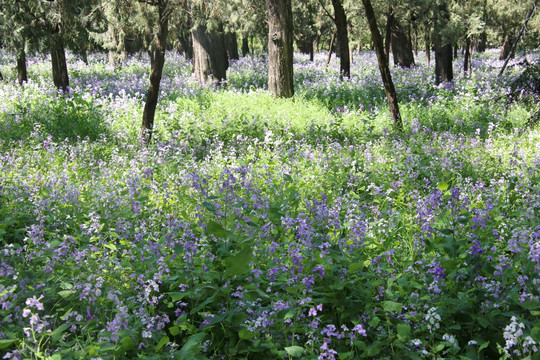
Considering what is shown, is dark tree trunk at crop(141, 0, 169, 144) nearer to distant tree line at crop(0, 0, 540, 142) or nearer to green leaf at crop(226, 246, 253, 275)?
distant tree line at crop(0, 0, 540, 142)

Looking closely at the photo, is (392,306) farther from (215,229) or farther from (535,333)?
(215,229)

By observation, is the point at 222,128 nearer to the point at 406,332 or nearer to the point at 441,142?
the point at 441,142

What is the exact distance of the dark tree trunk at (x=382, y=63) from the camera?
29.7 ft

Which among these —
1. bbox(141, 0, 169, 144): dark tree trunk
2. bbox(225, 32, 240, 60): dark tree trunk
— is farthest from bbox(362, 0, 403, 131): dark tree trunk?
bbox(225, 32, 240, 60): dark tree trunk

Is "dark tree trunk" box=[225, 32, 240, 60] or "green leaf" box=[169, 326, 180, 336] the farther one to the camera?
"dark tree trunk" box=[225, 32, 240, 60]

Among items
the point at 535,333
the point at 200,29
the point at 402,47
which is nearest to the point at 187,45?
the point at 402,47

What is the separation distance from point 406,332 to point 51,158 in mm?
6270

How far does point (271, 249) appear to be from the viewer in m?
3.99

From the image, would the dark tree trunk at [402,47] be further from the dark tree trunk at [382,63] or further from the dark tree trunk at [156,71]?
the dark tree trunk at [156,71]


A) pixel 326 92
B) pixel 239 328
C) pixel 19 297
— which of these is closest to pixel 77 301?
pixel 19 297

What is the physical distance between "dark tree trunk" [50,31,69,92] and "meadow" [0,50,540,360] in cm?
466

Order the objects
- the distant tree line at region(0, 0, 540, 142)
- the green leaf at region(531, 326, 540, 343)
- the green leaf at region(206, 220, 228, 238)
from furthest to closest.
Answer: the distant tree line at region(0, 0, 540, 142) < the green leaf at region(206, 220, 228, 238) < the green leaf at region(531, 326, 540, 343)

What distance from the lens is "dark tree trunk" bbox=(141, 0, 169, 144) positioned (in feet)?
29.6

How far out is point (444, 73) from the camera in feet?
50.8
